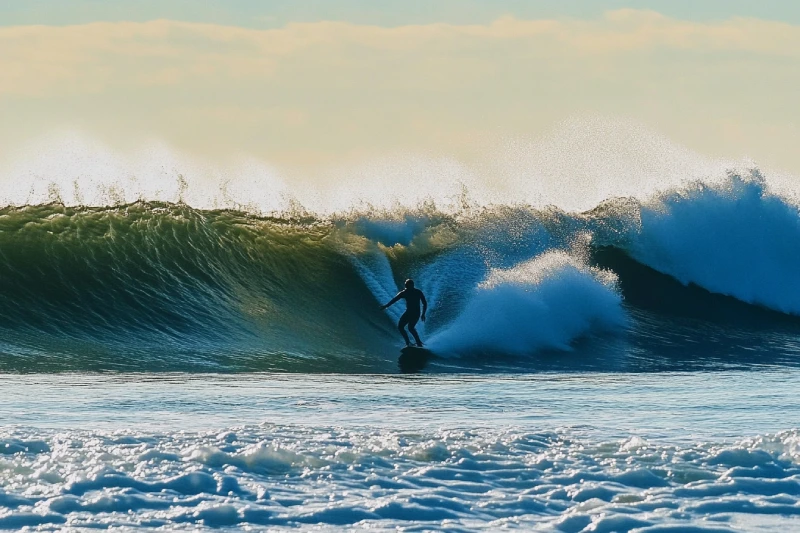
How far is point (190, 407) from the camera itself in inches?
320

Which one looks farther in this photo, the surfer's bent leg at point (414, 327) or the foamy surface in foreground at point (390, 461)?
the surfer's bent leg at point (414, 327)

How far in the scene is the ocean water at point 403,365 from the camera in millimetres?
5453

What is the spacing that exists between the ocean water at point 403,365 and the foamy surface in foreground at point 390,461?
0.9 inches

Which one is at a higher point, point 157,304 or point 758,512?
point 157,304

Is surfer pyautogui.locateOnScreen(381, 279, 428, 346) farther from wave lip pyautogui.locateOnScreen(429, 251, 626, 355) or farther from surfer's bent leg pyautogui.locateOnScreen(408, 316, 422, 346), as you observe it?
wave lip pyautogui.locateOnScreen(429, 251, 626, 355)

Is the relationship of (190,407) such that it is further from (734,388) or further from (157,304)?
(157,304)

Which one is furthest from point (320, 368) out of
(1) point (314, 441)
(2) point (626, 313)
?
(2) point (626, 313)

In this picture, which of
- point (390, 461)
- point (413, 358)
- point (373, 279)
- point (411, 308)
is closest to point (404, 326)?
point (411, 308)

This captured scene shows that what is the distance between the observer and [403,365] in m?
12.8

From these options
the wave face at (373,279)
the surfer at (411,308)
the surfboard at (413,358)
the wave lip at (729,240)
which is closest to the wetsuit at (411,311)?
the surfer at (411,308)

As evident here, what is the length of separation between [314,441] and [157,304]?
8.41 m

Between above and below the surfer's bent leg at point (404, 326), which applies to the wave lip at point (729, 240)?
above

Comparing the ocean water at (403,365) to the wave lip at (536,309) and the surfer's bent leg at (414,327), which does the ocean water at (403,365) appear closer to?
the wave lip at (536,309)

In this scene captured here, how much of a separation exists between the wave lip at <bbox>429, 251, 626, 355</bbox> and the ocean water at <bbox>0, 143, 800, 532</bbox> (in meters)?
0.05
